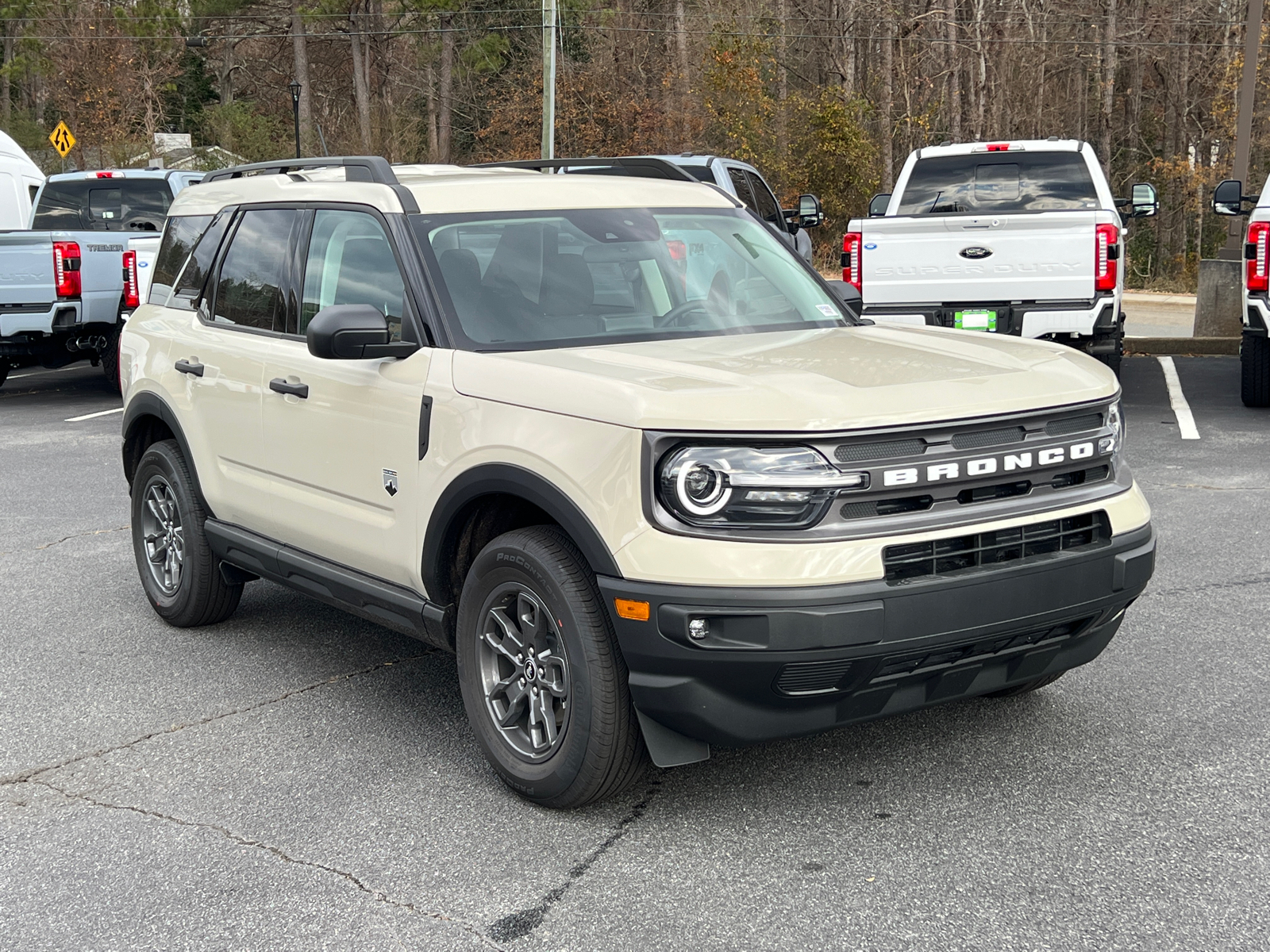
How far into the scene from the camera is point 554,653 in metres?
3.94

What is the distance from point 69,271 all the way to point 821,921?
12045mm

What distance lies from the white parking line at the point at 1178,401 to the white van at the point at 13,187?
44.7ft

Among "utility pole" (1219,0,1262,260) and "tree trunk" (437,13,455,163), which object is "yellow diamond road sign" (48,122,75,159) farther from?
"utility pole" (1219,0,1262,260)

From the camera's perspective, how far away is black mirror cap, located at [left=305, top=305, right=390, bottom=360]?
4.24 meters

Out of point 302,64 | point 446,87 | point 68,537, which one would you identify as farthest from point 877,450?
point 302,64

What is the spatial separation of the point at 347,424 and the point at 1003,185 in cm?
890

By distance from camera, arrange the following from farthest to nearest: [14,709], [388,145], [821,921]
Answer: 1. [388,145]
2. [14,709]
3. [821,921]

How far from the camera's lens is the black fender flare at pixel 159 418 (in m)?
5.81

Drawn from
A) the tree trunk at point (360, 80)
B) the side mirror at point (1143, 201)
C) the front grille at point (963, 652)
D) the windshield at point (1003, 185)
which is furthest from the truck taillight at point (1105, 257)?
the tree trunk at point (360, 80)

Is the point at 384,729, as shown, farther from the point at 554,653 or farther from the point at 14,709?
the point at 14,709

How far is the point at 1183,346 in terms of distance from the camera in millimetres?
15391

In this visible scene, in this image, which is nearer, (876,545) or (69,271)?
(876,545)

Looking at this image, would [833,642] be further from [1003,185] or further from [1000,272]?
[1003,185]

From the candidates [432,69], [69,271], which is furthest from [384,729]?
[432,69]
